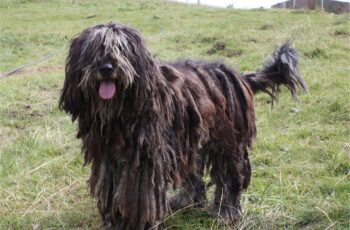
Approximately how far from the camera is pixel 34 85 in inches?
358

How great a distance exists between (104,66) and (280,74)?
2234 millimetres

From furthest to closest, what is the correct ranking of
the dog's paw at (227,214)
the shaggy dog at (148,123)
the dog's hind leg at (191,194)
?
the dog's hind leg at (191,194)
the dog's paw at (227,214)
the shaggy dog at (148,123)

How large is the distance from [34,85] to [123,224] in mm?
5569

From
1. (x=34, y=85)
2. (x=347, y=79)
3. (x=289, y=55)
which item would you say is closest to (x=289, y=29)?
(x=347, y=79)

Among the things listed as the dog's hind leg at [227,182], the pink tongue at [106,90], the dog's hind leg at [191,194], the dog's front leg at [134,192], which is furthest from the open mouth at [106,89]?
the dog's hind leg at [191,194]

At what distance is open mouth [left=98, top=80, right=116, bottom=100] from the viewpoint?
3.35m

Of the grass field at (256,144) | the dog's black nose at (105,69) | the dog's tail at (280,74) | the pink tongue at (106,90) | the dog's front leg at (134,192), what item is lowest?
the grass field at (256,144)

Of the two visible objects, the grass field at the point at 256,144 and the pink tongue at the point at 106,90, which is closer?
the pink tongue at the point at 106,90

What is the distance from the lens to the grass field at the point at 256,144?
183 inches

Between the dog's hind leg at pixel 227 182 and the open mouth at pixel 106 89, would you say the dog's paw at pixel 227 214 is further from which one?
the open mouth at pixel 106 89

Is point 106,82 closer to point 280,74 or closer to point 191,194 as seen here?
point 191,194

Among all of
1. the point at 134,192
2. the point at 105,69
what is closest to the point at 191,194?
the point at 134,192

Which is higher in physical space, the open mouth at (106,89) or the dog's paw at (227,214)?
the open mouth at (106,89)

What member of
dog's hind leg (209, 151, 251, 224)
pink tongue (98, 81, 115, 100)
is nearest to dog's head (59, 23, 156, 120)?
pink tongue (98, 81, 115, 100)
